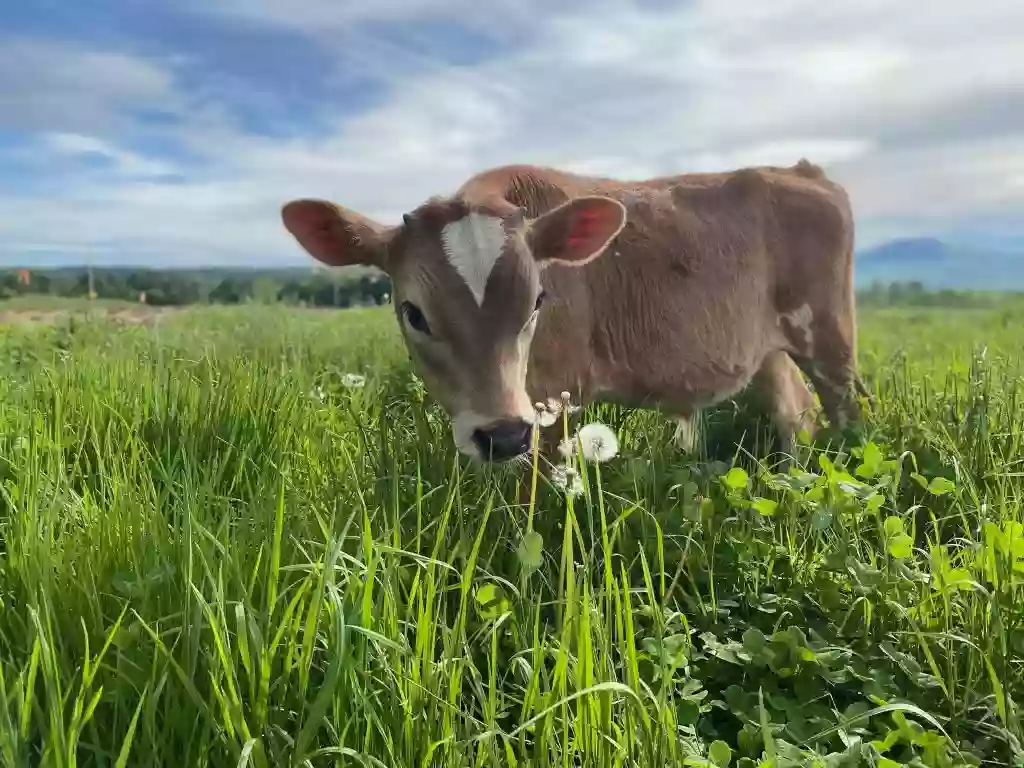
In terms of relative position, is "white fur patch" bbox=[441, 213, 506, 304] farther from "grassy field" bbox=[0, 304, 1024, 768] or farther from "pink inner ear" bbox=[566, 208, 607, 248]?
"grassy field" bbox=[0, 304, 1024, 768]

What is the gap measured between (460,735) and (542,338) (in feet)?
6.20

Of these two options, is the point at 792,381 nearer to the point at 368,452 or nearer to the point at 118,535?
the point at 368,452

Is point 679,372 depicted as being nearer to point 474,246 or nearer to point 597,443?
point 474,246

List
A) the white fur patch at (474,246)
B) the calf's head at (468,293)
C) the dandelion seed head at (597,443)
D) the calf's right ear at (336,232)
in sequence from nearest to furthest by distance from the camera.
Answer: the dandelion seed head at (597,443), the calf's head at (468,293), the white fur patch at (474,246), the calf's right ear at (336,232)

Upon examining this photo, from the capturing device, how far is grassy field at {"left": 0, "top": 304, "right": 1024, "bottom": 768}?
45.6 inches

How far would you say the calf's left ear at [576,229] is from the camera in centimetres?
273

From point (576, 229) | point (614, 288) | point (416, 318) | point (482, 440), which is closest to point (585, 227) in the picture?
point (576, 229)

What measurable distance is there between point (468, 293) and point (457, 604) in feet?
3.58

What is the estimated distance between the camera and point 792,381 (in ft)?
14.7

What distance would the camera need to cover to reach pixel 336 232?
277 cm

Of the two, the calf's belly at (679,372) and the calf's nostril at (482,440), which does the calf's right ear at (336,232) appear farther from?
the calf's belly at (679,372)

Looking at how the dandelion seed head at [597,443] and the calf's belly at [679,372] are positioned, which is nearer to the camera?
the dandelion seed head at [597,443]

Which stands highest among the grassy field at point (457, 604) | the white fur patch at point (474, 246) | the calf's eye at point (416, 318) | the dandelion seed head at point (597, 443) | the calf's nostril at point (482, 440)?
the white fur patch at point (474, 246)

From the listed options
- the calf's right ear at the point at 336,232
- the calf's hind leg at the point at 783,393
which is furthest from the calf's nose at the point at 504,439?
the calf's hind leg at the point at 783,393
